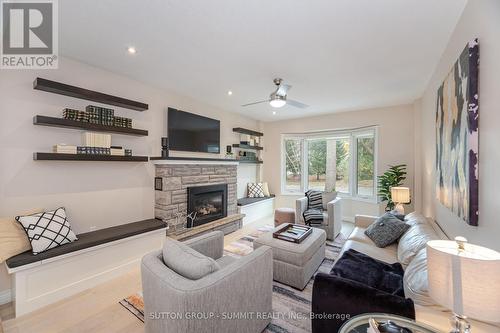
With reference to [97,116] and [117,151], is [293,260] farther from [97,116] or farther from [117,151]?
[97,116]

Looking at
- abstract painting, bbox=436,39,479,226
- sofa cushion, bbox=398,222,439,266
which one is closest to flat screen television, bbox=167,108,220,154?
sofa cushion, bbox=398,222,439,266

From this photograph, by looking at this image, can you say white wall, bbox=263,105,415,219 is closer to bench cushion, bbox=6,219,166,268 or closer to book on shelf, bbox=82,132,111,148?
bench cushion, bbox=6,219,166,268

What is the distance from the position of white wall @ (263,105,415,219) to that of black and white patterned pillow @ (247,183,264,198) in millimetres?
503

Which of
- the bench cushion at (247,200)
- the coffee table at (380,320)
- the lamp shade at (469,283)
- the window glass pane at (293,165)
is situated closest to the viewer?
the lamp shade at (469,283)

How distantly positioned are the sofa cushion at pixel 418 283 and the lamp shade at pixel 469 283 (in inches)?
18.6

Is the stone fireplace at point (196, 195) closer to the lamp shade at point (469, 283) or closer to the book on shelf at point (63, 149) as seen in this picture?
the book on shelf at point (63, 149)

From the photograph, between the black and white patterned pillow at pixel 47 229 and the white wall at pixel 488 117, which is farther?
the black and white patterned pillow at pixel 47 229

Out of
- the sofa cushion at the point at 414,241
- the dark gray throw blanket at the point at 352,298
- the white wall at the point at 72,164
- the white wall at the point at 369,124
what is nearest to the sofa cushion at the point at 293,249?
the dark gray throw blanket at the point at 352,298

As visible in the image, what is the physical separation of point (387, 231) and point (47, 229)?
3.81 meters

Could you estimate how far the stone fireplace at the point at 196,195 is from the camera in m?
3.55

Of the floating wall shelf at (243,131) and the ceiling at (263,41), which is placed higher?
the ceiling at (263,41)

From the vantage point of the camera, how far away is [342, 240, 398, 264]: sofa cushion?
2321mm

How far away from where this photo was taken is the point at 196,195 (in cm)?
400

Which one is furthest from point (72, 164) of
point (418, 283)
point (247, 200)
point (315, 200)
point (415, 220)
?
point (415, 220)
